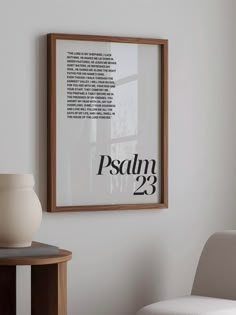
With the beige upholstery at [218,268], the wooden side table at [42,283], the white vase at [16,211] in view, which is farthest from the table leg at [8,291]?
the beige upholstery at [218,268]

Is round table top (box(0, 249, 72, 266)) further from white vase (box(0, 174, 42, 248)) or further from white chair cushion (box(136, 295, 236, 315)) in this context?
white chair cushion (box(136, 295, 236, 315))

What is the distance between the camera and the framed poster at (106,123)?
387 centimetres

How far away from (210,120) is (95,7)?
84 cm

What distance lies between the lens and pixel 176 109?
4176 mm

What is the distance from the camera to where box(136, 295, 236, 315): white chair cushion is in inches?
138

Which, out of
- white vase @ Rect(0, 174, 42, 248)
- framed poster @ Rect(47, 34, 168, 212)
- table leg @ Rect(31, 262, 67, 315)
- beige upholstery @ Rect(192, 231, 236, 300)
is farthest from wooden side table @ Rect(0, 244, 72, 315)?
beige upholstery @ Rect(192, 231, 236, 300)

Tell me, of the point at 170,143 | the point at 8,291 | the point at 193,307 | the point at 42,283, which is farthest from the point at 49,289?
the point at 170,143

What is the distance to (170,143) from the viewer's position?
13.6ft

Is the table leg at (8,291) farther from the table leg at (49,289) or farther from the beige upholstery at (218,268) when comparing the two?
the beige upholstery at (218,268)

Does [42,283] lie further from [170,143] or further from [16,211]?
[170,143]

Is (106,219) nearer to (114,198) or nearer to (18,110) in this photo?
(114,198)

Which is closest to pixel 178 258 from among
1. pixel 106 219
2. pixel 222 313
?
pixel 106 219

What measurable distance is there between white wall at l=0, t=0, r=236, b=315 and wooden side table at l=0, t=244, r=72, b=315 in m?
0.14

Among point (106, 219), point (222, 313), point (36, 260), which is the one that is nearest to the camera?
point (36, 260)
